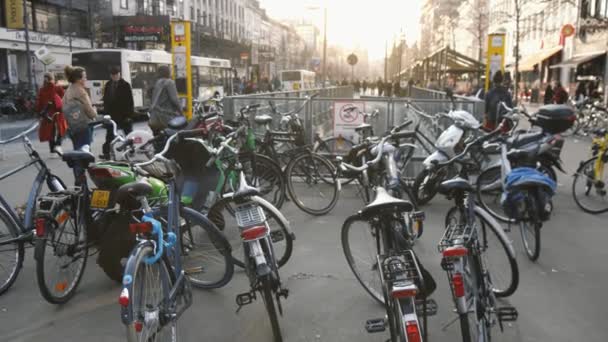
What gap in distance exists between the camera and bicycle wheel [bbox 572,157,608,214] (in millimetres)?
6809

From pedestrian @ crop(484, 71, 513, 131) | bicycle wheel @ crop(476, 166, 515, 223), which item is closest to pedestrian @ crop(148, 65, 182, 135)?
bicycle wheel @ crop(476, 166, 515, 223)

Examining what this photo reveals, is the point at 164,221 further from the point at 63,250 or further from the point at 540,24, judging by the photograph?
the point at 540,24

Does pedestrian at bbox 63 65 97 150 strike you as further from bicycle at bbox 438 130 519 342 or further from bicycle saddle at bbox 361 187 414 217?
bicycle at bbox 438 130 519 342

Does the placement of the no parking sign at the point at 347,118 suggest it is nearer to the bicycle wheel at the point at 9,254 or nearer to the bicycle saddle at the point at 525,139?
the bicycle saddle at the point at 525,139

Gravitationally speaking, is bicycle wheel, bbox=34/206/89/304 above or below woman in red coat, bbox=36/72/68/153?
below

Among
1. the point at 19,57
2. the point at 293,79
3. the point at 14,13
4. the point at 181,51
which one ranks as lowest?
the point at 181,51

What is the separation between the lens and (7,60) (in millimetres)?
31328

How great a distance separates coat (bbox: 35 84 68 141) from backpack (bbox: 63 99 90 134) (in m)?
0.66

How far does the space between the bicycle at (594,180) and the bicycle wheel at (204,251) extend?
193 inches

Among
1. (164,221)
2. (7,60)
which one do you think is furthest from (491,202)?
(7,60)

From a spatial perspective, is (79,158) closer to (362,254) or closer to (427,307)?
(362,254)

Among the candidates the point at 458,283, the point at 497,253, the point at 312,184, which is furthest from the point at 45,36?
the point at 458,283

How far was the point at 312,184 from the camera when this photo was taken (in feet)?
22.6

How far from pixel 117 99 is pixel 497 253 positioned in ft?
25.9
